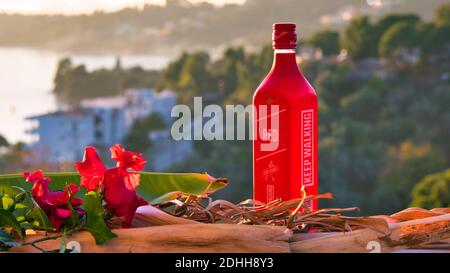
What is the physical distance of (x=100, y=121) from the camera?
18.4 metres

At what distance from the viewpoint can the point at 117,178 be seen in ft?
2.02

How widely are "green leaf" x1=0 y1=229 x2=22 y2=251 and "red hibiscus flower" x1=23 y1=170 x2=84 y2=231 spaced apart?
0.03 meters

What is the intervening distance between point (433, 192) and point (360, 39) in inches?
265

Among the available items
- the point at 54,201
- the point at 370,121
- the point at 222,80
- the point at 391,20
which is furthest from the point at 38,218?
the point at 391,20

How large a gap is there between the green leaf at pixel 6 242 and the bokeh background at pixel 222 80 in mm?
15756

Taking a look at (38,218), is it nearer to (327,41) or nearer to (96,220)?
(96,220)

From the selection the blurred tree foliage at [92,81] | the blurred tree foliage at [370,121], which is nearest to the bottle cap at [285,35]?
the blurred tree foliage at [370,121]

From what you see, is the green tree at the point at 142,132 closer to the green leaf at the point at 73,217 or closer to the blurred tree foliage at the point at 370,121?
the blurred tree foliage at the point at 370,121

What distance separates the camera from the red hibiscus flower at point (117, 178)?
0.61 metres

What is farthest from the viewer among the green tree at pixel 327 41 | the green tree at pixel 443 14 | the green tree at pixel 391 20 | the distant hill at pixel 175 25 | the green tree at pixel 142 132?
the green tree at pixel 443 14

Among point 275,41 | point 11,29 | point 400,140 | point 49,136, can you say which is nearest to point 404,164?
point 400,140

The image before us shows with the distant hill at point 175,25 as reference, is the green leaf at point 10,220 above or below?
below
